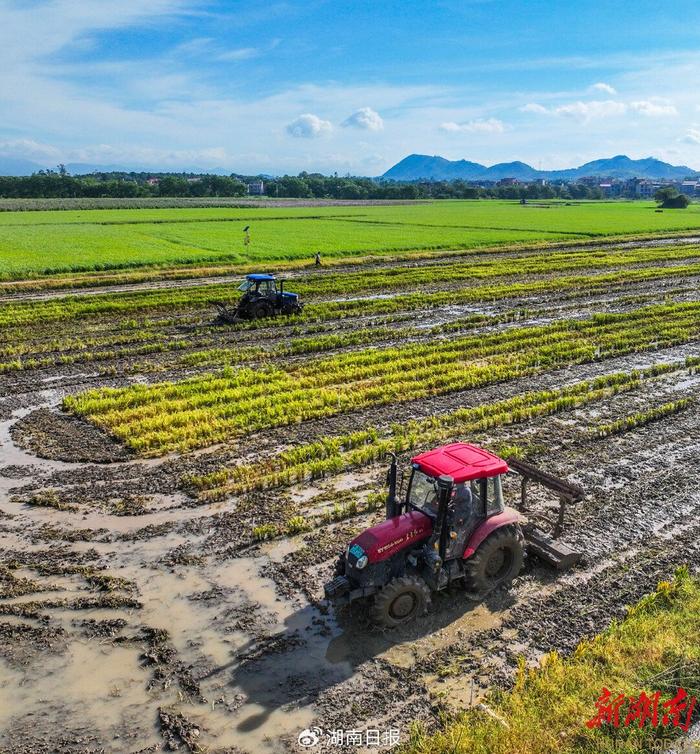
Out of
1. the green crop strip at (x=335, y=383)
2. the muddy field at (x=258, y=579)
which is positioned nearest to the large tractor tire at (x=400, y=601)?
the muddy field at (x=258, y=579)

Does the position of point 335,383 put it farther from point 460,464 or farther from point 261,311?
point 460,464

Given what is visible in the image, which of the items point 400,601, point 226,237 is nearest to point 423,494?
point 400,601

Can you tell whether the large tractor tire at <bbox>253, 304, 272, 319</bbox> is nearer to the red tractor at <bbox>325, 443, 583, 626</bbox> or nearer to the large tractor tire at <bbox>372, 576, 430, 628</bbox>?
the red tractor at <bbox>325, 443, 583, 626</bbox>

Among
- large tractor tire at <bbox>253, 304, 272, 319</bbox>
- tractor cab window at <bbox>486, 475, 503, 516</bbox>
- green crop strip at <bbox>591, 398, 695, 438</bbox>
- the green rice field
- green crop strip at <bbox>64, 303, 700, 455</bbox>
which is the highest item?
the green rice field

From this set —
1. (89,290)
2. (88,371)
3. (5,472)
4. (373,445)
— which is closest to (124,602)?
(5,472)

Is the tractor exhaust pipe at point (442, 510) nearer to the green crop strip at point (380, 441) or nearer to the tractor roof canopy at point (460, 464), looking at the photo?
the tractor roof canopy at point (460, 464)

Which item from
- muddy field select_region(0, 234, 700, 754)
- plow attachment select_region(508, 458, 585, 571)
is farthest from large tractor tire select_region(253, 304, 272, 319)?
plow attachment select_region(508, 458, 585, 571)

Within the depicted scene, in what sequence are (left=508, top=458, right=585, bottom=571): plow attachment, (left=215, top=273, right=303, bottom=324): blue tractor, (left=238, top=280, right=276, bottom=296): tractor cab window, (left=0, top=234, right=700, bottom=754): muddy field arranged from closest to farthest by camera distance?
(left=0, top=234, right=700, bottom=754): muddy field
(left=508, top=458, right=585, bottom=571): plow attachment
(left=215, top=273, right=303, bottom=324): blue tractor
(left=238, top=280, right=276, bottom=296): tractor cab window
